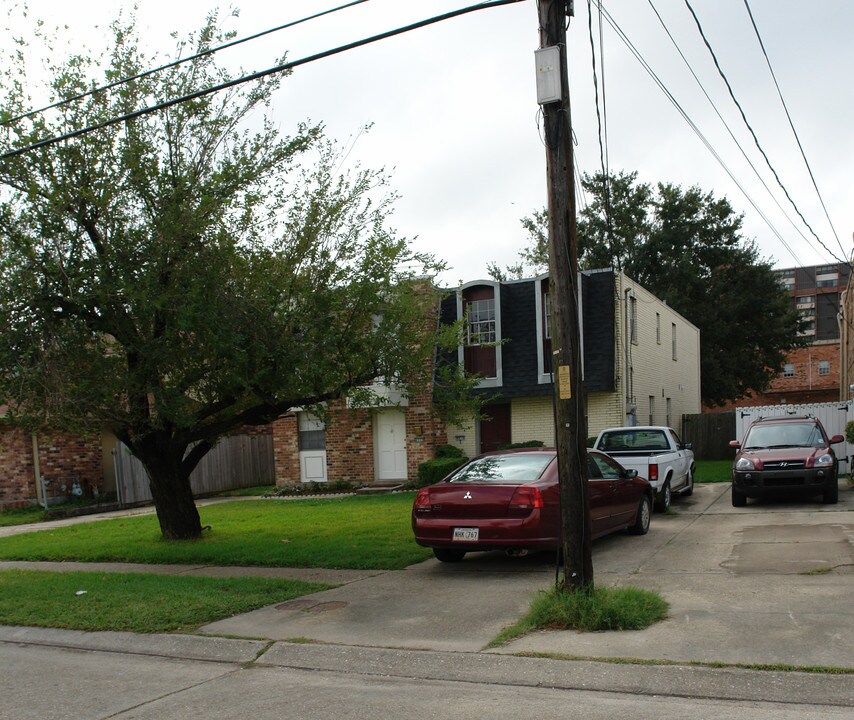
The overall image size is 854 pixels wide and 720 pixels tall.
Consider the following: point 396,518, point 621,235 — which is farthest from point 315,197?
point 621,235

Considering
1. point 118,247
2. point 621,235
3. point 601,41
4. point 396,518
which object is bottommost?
point 396,518

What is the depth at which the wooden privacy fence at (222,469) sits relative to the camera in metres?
22.2

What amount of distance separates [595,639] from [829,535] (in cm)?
618

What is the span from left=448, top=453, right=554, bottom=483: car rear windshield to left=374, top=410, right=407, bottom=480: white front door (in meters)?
12.9

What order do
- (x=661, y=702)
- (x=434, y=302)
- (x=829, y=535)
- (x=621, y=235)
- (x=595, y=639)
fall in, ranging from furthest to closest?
(x=621, y=235) → (x=434, y=302) → (x=829, y=535) → (x=595, y=639) → (x=661, y=702)

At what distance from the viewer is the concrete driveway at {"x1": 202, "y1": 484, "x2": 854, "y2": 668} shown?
6270 millimetres

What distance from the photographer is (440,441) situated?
23.6m

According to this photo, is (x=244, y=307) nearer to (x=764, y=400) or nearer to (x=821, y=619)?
(x=821, y=619)

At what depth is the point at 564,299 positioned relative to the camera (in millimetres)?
7332

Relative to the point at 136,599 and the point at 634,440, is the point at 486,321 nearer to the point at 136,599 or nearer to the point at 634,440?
the point at 634,440

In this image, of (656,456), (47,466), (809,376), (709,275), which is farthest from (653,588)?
(809,376)

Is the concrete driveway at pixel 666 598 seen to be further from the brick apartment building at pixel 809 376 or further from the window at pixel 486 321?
the brick apartment building at pixel 809 376

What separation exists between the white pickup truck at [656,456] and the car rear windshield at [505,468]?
468cm

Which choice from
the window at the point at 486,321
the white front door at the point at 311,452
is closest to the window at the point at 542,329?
the window at the point at 486,321
